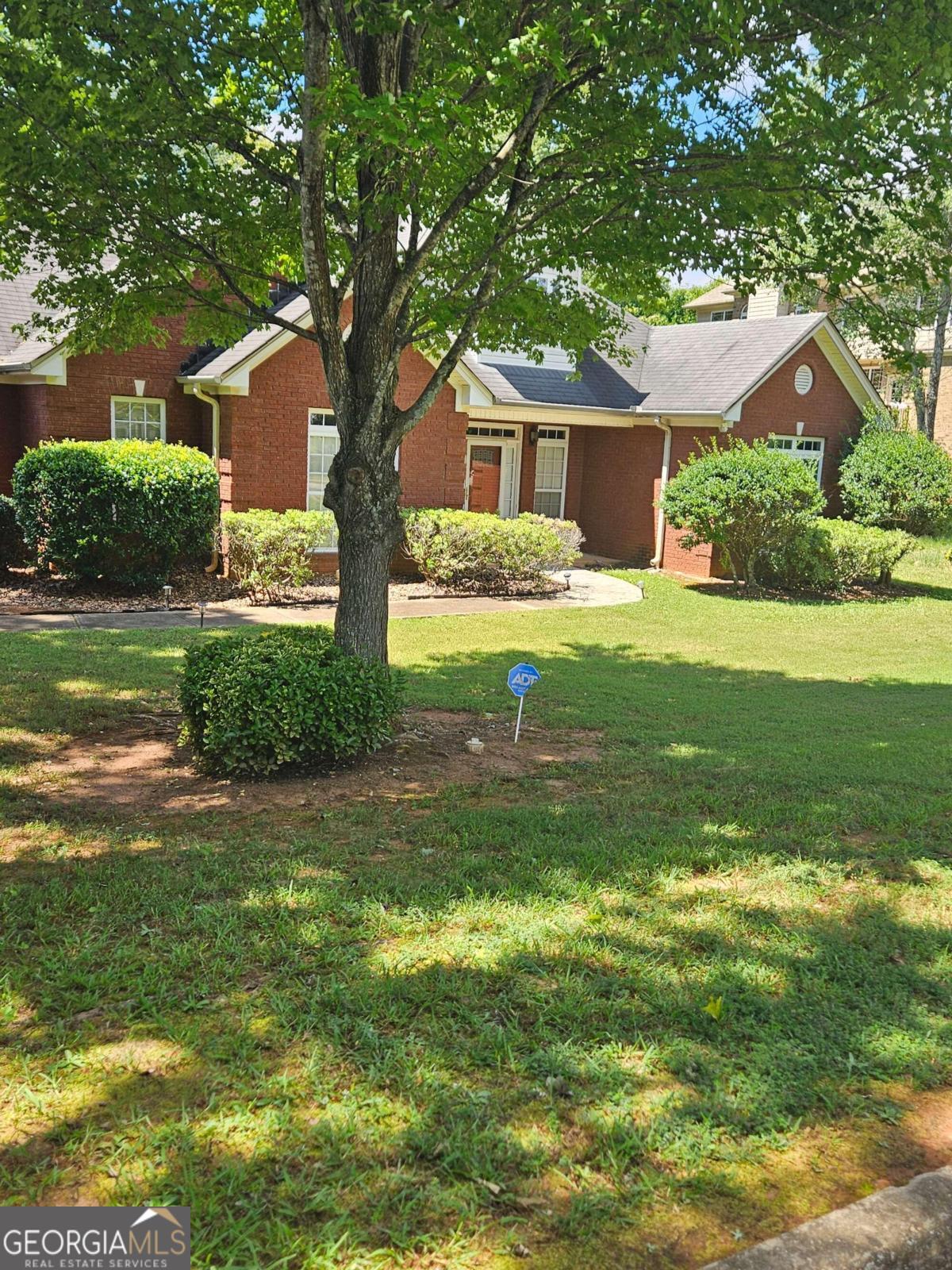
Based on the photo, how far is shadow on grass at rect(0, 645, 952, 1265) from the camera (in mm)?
3008

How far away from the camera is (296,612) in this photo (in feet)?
47.9

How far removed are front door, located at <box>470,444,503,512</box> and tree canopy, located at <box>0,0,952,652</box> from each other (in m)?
13.0

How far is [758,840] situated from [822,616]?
38.8ft

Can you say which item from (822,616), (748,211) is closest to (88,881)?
(748,211)

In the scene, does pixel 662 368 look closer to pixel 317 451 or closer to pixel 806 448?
pixel 806 448

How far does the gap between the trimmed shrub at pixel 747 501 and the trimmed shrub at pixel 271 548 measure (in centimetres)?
686

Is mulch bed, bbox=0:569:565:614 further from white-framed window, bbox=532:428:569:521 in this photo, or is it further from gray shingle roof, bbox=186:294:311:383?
white-framed window, bbox=532:428:569:521

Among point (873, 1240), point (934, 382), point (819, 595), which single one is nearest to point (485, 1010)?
point (873, 1240)

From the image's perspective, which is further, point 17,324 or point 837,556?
point 837,556

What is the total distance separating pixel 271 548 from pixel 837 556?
10328mm

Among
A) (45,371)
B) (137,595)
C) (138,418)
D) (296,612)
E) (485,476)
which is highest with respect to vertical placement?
(45,371)

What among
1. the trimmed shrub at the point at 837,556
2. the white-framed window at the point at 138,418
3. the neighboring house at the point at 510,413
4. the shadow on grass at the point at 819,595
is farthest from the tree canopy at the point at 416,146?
the trimmed shrub at the point at 837,556

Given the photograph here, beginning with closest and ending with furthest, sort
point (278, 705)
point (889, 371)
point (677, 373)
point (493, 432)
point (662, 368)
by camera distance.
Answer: point (278, 705)
point (493, 432)
point (677, 373)
point (662, 368)
point (889, 371)

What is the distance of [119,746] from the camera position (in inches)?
298
